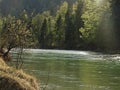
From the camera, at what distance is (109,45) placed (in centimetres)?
10562

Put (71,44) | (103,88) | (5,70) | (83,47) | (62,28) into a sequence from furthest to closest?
(62,28), (71,44), (83,47), (103,88), (5,70)

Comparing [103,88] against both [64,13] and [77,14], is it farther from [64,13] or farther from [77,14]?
[64,13]

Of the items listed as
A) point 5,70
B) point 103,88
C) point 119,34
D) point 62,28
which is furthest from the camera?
point 62,28

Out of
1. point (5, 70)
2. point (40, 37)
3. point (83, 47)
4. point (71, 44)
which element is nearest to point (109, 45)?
point (83, 47)

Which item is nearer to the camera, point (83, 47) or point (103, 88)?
point (103, 88)

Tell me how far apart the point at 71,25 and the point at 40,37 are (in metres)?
16.6

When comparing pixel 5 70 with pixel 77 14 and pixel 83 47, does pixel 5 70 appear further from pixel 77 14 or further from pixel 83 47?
pixel 77 14

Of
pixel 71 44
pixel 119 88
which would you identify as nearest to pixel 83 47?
pixel 71 44

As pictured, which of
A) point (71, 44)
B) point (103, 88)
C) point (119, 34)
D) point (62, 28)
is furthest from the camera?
point (62, 28)

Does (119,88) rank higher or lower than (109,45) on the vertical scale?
higher

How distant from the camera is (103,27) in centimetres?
11050

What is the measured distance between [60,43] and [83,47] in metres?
16.3

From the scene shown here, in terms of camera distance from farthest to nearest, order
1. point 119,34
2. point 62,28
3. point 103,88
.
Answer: point 62,28, point 119,34, point 103,88

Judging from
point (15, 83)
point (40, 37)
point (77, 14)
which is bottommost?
point (40, 37)
